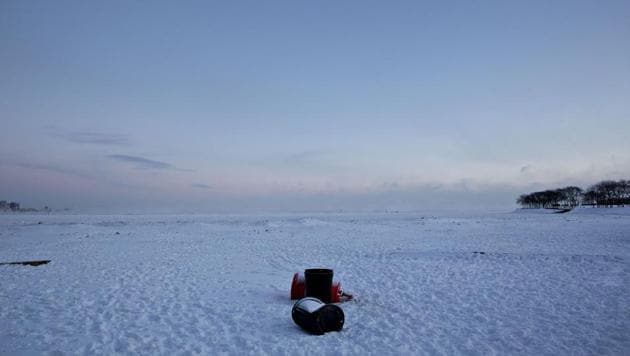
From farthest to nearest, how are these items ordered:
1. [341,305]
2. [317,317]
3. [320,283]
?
[341,305], [320,283], [317,317]

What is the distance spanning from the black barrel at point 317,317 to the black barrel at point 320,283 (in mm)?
1450

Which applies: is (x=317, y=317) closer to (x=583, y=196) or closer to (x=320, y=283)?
(x=320, y=283)

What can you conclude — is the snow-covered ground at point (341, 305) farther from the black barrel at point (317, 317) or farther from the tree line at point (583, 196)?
the tree line at point (583, 196)

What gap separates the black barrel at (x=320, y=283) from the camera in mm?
7750

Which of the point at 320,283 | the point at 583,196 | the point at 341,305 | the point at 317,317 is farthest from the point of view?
the point at 583,196

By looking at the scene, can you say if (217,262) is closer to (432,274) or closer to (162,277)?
(162,277)

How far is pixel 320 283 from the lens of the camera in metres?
7.78

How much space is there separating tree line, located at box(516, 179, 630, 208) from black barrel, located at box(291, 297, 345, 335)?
444 ft

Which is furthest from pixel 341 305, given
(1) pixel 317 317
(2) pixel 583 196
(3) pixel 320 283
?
(2) pixel 583 196

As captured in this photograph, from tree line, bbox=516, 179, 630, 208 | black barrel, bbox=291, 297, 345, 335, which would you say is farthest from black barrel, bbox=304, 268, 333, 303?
tree line, bbox=516, 179, 630, 208

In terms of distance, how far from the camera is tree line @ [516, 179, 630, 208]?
111188 millimetres

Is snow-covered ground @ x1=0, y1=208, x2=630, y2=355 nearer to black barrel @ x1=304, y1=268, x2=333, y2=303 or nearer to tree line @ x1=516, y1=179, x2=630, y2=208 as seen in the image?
black barrel @ x1=304, y1=268, x2=333, y2=303

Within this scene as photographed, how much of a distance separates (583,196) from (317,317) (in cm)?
16584

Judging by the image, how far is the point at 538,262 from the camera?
13.2m
